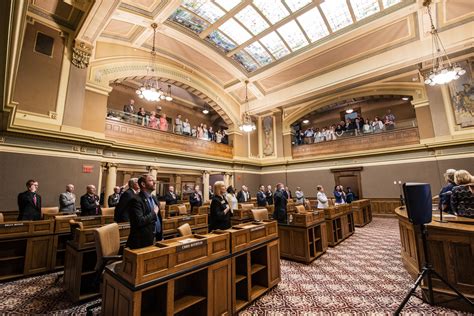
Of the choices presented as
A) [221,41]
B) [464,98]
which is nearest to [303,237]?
[221,41]

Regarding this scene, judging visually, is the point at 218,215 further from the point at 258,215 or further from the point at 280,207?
the point at 280,207

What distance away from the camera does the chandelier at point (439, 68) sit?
5.54 m

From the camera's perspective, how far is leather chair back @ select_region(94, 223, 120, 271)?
2242 mm

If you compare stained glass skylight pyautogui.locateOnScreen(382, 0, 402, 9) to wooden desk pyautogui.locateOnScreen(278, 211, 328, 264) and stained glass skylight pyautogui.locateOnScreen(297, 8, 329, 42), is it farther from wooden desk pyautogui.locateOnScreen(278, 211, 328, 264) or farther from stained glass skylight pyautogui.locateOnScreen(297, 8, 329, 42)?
wooden desk pyautogui.locateOnScreen(278, 211, 328, 264)

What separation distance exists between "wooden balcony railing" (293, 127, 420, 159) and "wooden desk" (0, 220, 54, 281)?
1131 cm

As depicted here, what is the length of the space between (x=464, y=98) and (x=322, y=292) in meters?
9.62

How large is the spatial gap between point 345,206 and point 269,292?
427cm

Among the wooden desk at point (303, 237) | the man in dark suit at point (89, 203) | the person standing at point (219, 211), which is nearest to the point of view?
the person standing at point (219, 211)

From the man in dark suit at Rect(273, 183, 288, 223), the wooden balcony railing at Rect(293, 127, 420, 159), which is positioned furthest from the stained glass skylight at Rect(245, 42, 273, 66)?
the man in dark suit at Rect(273, 183, 288, 223)

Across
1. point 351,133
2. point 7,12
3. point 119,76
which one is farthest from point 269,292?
point 351,133

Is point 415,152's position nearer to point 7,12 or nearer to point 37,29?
point 7,12

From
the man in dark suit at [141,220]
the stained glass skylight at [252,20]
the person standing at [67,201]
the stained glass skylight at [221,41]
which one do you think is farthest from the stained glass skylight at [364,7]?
the person standing at [67,201]

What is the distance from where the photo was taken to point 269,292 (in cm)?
284

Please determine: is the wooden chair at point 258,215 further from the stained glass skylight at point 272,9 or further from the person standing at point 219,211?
the stained glass skylight at point 272,9
